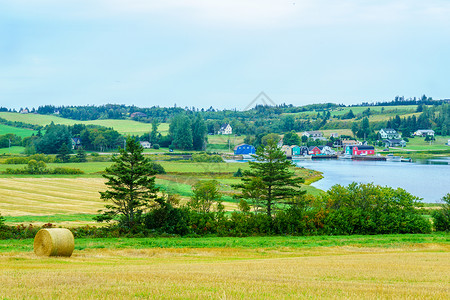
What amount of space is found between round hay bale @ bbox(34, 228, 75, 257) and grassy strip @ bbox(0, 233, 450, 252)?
7.73 feet

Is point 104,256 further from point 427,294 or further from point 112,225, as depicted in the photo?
point 427,294

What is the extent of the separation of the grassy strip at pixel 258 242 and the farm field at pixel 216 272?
6cm

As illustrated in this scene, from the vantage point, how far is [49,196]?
49.4 meters

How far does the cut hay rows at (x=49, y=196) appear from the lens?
40688 millimetres

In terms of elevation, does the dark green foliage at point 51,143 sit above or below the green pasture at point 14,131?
below

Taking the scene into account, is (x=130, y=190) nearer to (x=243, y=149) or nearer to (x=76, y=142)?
(x=243, y=149)

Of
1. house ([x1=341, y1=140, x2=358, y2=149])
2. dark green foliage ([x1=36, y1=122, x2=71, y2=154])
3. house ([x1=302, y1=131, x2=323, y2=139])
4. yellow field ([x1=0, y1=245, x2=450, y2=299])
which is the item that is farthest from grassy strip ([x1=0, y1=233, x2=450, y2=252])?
house ([x1=302, y1=131, x2=323, y2=139])

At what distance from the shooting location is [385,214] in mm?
33531

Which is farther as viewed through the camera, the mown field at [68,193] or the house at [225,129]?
the house at [225,129]

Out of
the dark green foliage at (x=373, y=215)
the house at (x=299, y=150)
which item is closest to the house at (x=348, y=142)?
the house at (x=299, y=150)

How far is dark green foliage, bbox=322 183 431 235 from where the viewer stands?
108 feet

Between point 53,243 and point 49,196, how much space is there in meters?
32.9

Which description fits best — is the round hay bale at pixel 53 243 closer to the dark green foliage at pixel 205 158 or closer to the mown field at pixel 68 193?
the mown field at pixel 68 193

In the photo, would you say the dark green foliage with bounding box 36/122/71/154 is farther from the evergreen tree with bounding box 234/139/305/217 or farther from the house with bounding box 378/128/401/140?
the house with bounding box 378/128/401/140
